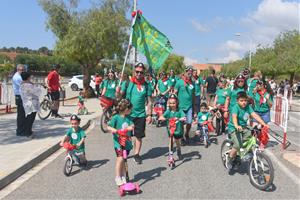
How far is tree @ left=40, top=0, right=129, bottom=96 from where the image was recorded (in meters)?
23.7

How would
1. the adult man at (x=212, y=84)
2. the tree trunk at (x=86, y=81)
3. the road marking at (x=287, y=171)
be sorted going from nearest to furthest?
the road marking at (x=287, y=171), the adult man at (x=212, y=84), the tree trunk at (x=86, y=81)

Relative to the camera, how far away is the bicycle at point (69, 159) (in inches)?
250

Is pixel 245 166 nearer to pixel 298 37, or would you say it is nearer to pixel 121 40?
pixel 121 40

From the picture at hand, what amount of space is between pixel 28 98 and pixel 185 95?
12.1ft

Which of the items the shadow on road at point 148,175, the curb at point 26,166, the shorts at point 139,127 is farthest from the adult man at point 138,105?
the curb at point 26,166

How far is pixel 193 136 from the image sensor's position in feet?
33.8

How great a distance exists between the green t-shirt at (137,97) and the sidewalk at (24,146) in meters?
2.04

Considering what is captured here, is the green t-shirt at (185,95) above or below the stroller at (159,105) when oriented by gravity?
above

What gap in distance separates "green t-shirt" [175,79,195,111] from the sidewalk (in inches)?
115

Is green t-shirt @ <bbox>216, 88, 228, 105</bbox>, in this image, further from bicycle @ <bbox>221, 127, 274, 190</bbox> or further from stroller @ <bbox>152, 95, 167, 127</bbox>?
bicycle @ <bbox>221, 127, 274, 190</bbox>

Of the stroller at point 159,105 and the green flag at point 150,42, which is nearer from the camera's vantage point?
the green flag at point 150,42

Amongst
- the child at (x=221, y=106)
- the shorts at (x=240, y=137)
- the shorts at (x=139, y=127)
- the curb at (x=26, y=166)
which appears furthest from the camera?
the child at (x=221, y=106)

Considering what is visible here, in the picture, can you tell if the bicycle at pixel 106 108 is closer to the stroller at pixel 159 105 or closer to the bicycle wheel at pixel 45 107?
the stroller at pixel 159 105

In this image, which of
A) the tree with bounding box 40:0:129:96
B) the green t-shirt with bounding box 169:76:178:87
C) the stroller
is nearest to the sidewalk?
the stroller
